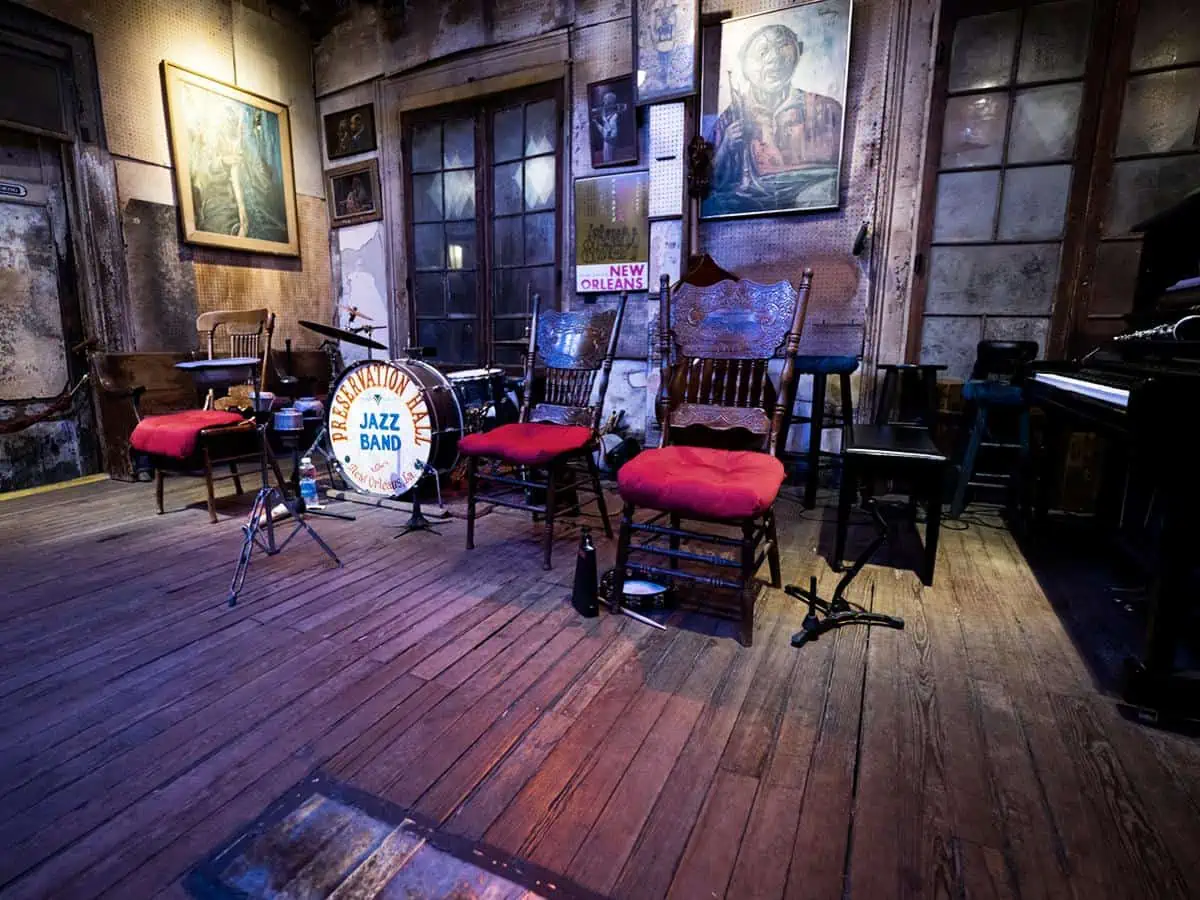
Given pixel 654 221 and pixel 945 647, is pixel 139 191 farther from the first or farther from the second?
pixel 945 647

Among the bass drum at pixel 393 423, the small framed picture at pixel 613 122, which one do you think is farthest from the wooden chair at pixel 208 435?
the small framed picture at pixel 613 122

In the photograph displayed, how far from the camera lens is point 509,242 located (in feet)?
17.6

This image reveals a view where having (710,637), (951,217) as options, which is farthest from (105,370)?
(951,217)

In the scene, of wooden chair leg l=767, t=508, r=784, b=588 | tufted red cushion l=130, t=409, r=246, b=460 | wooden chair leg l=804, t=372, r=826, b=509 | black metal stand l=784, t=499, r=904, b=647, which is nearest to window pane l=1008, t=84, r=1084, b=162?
wooden chair leg l=804, t=372, r=826, b=509

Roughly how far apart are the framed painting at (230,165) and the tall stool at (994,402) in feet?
20.0

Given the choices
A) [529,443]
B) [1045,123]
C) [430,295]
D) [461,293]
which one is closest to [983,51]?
[1045,123]

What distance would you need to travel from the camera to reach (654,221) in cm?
461

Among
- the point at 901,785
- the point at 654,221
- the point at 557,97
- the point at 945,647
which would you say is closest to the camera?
the point at 901,785

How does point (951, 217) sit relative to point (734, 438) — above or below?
above

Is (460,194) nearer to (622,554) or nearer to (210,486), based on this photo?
(210,486)

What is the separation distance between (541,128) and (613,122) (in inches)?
29.7

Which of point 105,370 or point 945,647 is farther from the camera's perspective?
point 105,370

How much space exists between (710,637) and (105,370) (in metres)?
4.76

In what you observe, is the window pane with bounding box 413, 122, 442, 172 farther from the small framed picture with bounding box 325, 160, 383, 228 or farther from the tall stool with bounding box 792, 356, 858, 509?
the tall stool with bounding box 792, 356, 858, 509
